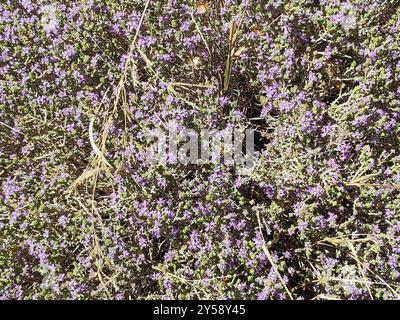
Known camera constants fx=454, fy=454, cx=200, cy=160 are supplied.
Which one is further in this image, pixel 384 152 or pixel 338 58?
pixel 338 58

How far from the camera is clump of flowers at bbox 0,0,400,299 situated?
7.95 ft

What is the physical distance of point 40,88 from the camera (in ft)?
9.11

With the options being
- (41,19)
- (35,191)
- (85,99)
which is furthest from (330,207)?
(41,19)

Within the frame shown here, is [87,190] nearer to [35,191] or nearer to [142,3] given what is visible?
[35,191]

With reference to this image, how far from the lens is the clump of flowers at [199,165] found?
242cm

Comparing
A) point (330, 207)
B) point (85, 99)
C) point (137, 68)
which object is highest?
point (137, 68)

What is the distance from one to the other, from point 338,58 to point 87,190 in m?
1.65

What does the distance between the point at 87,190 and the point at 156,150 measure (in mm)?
481

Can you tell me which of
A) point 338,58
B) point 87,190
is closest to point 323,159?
point 338,58

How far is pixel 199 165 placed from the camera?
2.56 m

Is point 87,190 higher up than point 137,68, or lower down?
lower down

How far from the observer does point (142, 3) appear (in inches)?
105
